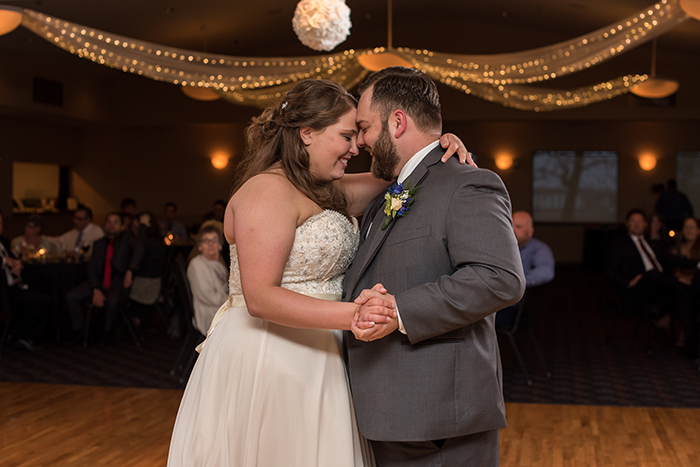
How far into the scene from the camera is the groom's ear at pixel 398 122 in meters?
1.90

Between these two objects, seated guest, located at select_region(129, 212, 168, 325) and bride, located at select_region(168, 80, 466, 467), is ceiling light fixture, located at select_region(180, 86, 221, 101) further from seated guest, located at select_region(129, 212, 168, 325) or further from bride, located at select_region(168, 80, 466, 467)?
bride, located at select_region(168, 80, 466, 467)

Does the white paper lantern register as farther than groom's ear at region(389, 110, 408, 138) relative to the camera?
Yes

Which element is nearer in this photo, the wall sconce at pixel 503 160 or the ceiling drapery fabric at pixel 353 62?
the ceiling drapery fabric at pixel 353 62

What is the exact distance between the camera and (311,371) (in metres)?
1.98

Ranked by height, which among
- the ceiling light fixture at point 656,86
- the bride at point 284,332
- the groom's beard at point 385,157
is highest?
the ceiling light fixture at point 656,86

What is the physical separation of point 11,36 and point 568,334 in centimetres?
814

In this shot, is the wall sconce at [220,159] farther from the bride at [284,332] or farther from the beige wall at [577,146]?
the bride at [284,332]

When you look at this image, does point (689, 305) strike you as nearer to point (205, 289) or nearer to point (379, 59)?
point (379, 59)

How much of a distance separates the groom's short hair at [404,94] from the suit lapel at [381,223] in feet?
0.28

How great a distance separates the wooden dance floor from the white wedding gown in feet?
5.64

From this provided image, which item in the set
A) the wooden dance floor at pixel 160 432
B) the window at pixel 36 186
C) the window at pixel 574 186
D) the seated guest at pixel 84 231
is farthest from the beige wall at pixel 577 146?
the wooden dance floor at pixel 160 432

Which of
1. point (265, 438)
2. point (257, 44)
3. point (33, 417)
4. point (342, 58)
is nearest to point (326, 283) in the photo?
point (265, 438)

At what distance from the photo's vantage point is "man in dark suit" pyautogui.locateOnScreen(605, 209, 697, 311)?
248 inches

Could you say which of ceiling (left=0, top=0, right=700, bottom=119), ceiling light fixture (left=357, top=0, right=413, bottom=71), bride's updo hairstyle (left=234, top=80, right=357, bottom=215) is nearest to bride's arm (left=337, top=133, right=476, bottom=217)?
bride's updo hairstyle (left=234, top=80, right=357, bottom=215)
